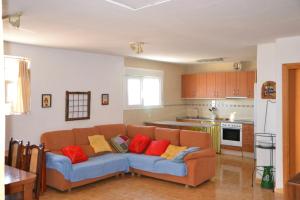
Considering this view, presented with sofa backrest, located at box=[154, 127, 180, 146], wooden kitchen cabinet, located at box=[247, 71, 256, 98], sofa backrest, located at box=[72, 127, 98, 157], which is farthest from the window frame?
wooden kitchen cabinet, located at box=[247, 71, 256, 98]

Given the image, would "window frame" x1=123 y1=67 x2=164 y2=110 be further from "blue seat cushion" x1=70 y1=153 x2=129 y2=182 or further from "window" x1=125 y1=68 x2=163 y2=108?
"blue seat cushion" x1=70 y1=153 x2=129 y2=182

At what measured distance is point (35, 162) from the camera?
355cm

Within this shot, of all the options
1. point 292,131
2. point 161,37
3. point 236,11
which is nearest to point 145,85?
point 161,37

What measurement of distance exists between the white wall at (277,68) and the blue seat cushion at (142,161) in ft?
6.29

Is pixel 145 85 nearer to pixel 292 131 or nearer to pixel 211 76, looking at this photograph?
pixel 211 76

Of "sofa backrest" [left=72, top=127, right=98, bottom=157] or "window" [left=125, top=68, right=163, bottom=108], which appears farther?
"window" [left=125, top=68, right=163, bottom=108]

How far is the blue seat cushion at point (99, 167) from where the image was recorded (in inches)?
175

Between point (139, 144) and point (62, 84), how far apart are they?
194 cm

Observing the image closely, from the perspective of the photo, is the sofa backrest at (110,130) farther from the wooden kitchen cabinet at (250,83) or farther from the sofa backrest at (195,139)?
the wooden kitchen cabinet at (250,83)

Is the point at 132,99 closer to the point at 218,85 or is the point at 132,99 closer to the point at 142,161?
the point at 142,161

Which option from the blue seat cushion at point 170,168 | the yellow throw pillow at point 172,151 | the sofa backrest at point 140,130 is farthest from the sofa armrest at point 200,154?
the sofa backrest at point 140,130

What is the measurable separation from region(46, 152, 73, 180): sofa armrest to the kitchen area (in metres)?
2.98

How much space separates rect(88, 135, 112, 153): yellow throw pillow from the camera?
213 inches

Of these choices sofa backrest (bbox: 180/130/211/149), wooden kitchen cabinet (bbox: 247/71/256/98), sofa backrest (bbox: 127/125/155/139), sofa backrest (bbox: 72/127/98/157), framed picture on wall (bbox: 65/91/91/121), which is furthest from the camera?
wooden kitchen cabinet (bbox: 247/71/256/98)
